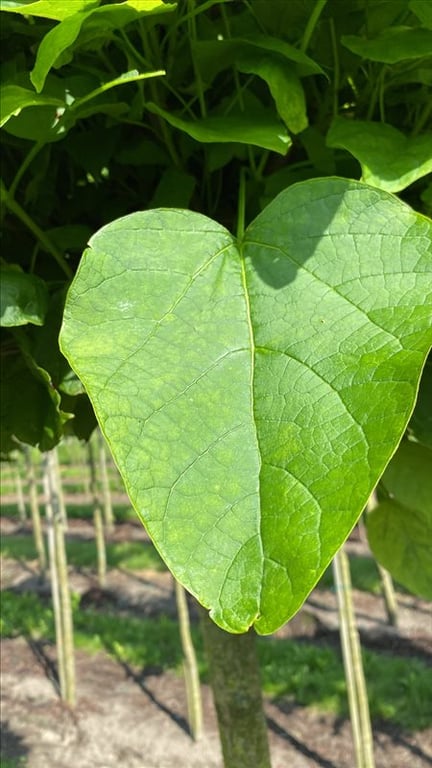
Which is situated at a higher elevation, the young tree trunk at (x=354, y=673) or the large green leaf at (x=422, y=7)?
the large green leaf at (x=422, y=7)

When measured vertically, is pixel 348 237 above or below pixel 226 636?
above

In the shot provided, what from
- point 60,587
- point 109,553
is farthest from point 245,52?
point 109,553

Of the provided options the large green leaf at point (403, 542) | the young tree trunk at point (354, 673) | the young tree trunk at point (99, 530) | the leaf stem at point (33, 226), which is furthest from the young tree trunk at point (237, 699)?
the young tree trunk at point (99, 530)

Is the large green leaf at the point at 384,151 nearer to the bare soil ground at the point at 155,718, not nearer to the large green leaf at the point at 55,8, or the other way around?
the large green leaf at the point at 55,8

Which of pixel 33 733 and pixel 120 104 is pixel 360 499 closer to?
pixel 120 104

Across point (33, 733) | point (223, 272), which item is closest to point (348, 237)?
point (223, 272)
